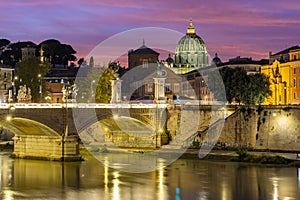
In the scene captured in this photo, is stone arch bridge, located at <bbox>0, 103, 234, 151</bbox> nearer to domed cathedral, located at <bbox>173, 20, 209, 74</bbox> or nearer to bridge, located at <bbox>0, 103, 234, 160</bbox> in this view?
bridge, located at <bbox>0, 103, 234, 160</bbox>

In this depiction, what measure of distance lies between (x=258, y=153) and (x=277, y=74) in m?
16.7

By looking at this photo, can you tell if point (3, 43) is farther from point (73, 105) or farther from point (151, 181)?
point (151, 181)

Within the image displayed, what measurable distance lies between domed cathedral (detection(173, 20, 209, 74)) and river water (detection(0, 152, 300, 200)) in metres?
59.9

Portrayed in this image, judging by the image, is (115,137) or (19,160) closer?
(19,160)

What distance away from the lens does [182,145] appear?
48.1 meters

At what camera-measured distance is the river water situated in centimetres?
3209

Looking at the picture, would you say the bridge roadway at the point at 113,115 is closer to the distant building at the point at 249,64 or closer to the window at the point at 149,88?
the distant building at the point at 249,64

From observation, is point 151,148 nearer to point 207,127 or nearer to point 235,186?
point 207,127

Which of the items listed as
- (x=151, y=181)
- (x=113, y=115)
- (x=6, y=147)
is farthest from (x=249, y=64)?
(x=151, y=181)

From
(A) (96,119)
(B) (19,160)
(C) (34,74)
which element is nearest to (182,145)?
(A) (96,119)

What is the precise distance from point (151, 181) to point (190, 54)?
68.1m

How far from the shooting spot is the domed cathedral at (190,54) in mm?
102375

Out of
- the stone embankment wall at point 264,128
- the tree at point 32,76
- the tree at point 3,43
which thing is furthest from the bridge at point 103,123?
the tree at point 3,43

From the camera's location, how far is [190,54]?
103062mm
